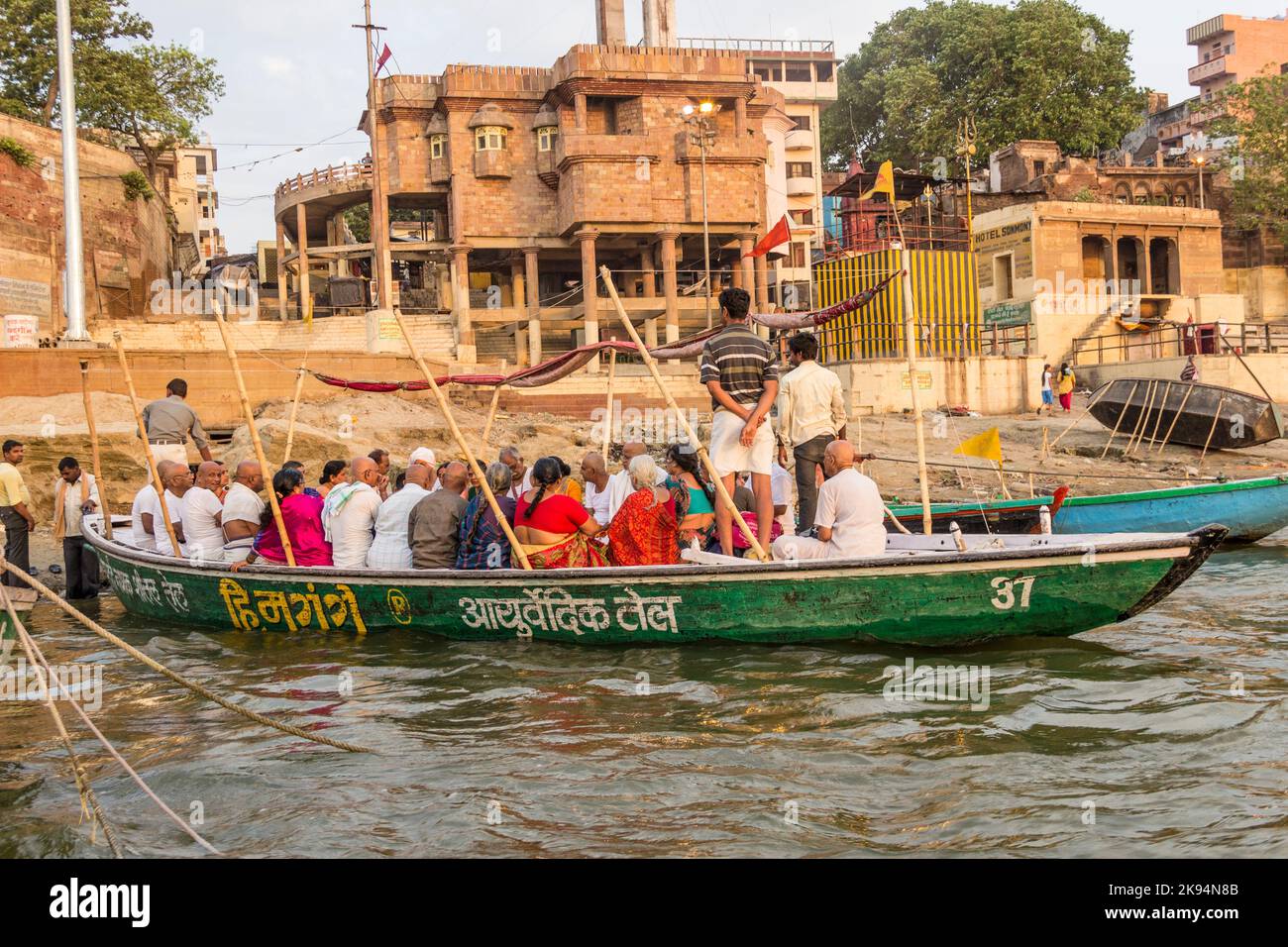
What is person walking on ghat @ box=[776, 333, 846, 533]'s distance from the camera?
32.8 feet

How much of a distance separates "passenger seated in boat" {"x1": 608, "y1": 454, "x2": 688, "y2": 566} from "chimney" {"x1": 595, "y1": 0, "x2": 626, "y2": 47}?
30.1m

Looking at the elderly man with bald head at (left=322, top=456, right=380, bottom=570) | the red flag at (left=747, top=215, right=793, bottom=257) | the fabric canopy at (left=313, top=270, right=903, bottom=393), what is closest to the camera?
the elderly man with bald head at (left=322, top=456, right=380, bottom=570)

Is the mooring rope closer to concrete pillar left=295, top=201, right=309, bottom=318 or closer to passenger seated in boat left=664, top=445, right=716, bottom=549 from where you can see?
passenger seated in boat left=664, top=445, right=716, bottom=549

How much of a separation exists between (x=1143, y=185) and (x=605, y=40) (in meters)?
22.1

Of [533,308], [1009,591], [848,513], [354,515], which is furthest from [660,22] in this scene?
[1009,591]

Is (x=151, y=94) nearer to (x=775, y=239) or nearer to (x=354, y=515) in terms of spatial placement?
(x=775, y=239)

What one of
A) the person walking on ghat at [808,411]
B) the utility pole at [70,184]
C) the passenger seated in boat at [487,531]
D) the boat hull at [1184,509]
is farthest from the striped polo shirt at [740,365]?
the utility pole at [70,184]

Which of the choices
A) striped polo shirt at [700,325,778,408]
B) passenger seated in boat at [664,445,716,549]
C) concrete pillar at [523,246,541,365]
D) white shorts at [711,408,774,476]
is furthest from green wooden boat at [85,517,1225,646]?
concrete pillar at [523,246,541,365]

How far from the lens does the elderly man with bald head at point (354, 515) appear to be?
10375 mm

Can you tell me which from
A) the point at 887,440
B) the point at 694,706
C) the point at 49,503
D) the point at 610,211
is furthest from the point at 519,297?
the point at 694,706

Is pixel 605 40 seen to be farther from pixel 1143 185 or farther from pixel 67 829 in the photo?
pixel 67 829

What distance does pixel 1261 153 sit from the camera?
41062 mm
